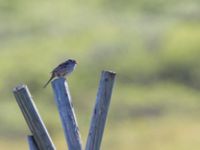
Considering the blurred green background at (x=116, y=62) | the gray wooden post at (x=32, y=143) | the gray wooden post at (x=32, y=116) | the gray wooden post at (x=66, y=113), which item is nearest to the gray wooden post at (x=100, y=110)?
the gray wooden post at (x=66, y=113)

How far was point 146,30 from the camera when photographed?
173 ft

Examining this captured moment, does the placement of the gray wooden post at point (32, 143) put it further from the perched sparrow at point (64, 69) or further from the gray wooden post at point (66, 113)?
the perched sparrow at point (64, 69)

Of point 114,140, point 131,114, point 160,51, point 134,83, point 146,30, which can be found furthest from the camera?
point 146,30

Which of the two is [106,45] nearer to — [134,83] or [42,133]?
[134,83]

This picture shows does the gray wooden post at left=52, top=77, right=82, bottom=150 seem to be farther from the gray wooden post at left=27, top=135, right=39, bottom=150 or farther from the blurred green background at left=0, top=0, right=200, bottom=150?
the blurred green background at left=0, top=0, right=200, bottom=150

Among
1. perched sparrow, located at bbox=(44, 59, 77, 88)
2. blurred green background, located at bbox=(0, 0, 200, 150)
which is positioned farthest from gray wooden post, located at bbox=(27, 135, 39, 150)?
blurred green background, located at bbox=(0, 0, 200, 150)

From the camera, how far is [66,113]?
10.3 meters

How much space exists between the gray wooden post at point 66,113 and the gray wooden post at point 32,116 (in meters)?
0.23

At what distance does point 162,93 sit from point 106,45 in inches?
448

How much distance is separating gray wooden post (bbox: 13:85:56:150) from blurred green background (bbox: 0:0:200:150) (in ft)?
57.0

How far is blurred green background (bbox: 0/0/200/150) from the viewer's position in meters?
33.1

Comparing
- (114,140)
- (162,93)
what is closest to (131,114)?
(162,93)

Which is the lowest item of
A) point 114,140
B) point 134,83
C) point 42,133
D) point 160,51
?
point 42,133

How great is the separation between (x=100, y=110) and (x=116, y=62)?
3634cm
